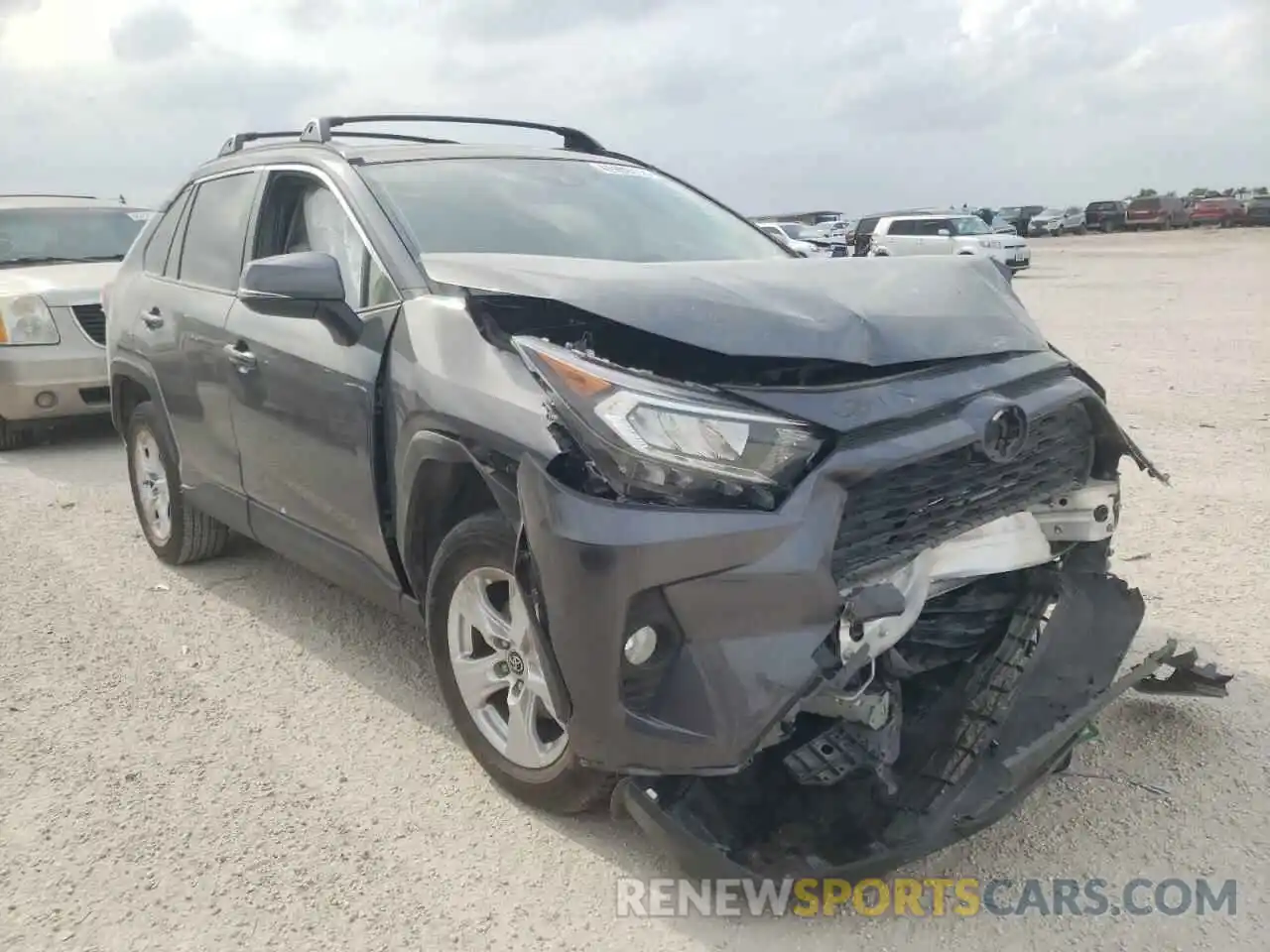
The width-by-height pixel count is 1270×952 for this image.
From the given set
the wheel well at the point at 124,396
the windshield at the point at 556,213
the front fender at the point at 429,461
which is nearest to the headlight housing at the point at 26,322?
the wheel well at the point at 124,396

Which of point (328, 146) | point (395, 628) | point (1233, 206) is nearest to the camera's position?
point (328, 146)

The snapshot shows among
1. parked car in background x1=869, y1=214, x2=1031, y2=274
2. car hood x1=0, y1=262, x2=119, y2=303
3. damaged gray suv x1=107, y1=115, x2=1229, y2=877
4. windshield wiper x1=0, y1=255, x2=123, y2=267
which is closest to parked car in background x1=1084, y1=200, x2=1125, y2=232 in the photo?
parked car in background x1=869, y1=214, x2=1031, y2=274

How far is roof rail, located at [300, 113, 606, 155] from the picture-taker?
4.35 metres

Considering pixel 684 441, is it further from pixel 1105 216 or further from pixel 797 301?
pixel 1105 216

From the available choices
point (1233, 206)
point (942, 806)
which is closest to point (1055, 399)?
point (942, 806)

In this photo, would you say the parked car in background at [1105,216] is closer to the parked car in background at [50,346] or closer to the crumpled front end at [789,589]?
the parked car in background at [50,346]

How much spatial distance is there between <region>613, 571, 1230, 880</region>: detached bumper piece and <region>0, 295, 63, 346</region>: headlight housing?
22.8ft

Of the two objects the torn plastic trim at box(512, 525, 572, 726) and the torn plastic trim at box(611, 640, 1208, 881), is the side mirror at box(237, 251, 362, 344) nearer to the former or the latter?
the torn plastic trim at box(512, 525, 572, 726)

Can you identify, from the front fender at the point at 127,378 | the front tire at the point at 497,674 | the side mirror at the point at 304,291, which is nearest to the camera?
the front tire at the point at 497,674

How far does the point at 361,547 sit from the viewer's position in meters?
3.58

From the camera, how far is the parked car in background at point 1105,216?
52750 millimetres

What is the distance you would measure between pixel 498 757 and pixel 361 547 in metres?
0.86

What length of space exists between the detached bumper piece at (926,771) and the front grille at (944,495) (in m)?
0.38

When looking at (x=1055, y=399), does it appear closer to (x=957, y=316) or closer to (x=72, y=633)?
(x=957, y=316)
